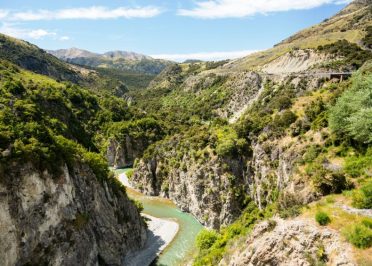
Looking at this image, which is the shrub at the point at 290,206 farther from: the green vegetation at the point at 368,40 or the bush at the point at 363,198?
the green vegetation at the point at 368,40

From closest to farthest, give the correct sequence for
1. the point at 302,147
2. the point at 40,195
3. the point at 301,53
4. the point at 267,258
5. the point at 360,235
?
the point at 360,235
the point at 267,258
the point at 40,195
the point at 302,147
the point at 301,53

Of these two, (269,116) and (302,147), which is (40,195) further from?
(269,116)

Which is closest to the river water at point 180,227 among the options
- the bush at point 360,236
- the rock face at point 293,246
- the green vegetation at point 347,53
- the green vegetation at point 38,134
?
the green vegetation at point 38,134

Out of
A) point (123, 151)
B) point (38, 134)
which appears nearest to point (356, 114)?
point (38, 134)

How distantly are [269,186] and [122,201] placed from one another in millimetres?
25028

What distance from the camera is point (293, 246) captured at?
2658cm

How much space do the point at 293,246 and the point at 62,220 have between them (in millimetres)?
31509

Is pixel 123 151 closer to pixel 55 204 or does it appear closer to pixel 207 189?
pixel 207 189

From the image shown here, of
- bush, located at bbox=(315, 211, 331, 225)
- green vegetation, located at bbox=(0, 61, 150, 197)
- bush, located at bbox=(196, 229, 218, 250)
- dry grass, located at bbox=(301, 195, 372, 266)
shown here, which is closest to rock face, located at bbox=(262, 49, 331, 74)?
green vegetation, located at bbox=(0, 61, 150, 197)

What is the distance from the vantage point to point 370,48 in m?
111

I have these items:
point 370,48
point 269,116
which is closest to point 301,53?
Result: point 370,48

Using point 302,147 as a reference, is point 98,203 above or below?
below

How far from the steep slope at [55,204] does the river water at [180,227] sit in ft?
19.4

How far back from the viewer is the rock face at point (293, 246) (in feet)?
80.6
